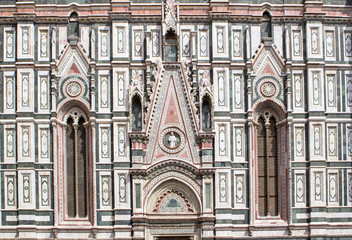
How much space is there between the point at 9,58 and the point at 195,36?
6.52 m

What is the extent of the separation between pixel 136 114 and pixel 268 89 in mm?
4681

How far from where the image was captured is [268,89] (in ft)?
85.0

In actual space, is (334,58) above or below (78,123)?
above

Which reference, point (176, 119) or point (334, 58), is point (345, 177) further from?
point (176, 119)

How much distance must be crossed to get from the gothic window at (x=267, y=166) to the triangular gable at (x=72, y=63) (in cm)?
643

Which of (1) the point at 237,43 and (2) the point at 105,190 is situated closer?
(2) the point at 105,190

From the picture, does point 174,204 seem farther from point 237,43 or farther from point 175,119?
point 237,43

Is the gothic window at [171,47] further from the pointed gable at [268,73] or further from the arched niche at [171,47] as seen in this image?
the pointed gable at [268,73]

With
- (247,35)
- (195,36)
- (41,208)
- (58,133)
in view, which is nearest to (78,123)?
(58,133)

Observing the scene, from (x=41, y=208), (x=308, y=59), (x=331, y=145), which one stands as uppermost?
(x=308, y=59)

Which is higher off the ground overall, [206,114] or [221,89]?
[221,89]

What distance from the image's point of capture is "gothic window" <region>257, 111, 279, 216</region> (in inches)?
1016

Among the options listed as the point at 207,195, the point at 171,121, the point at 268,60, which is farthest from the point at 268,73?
the point at 207,195

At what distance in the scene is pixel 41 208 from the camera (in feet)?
82.5
